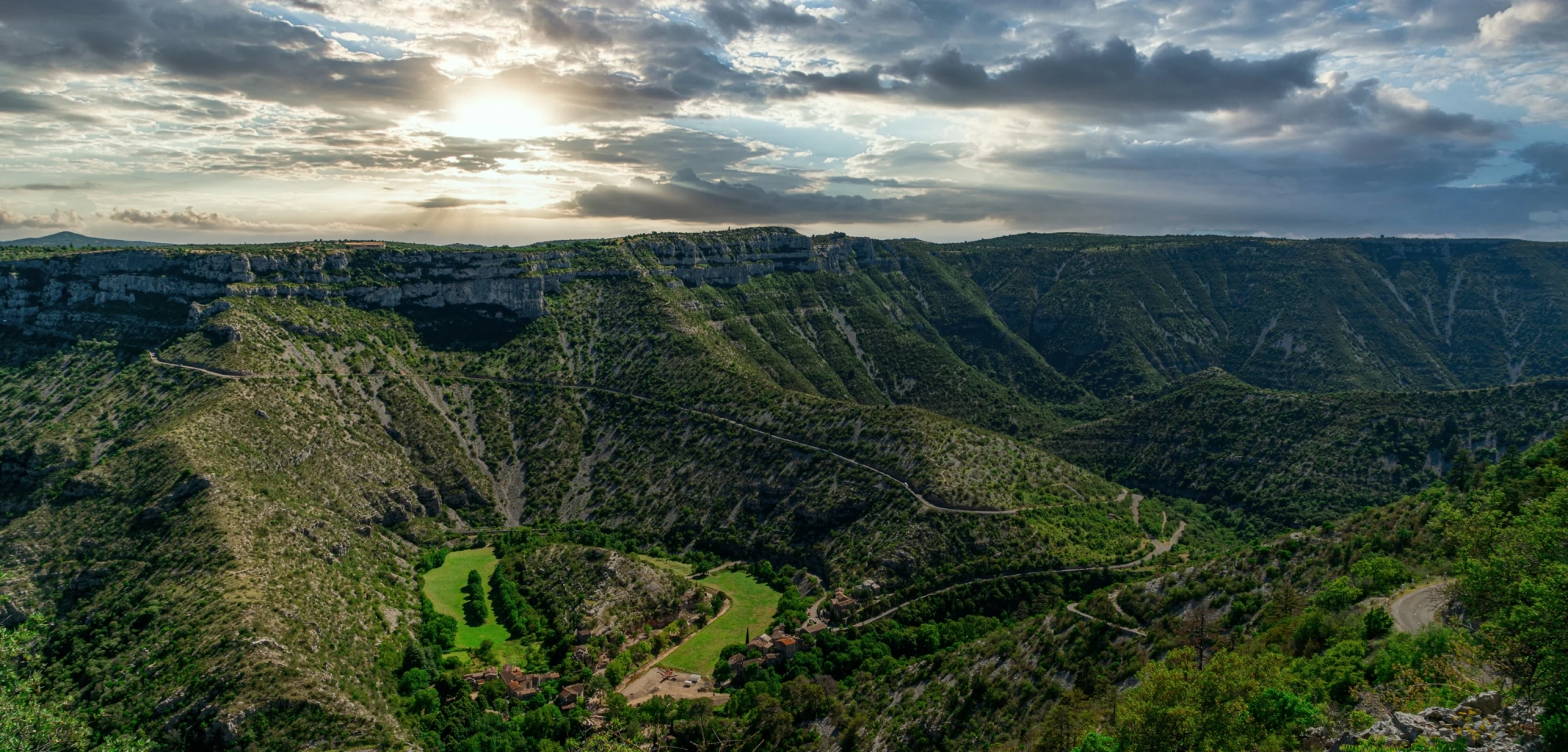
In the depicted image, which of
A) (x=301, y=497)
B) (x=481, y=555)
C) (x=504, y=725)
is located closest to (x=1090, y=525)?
(x=504, y=725)

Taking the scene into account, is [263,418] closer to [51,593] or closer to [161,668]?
[51,593]

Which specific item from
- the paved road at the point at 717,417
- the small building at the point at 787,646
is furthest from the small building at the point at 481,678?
the paved road at the point at 717,417

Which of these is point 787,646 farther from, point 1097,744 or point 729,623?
point 1097,744

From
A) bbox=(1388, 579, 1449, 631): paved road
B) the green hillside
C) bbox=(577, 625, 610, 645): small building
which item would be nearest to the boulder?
bbox=(1388, 579, 1449, 631): paved road

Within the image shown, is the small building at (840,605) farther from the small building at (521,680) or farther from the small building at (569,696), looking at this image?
the small building at (521,680)

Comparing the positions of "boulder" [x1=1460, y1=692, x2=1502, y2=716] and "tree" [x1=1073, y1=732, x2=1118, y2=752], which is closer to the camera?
"boulder" [x1=1460, y1=692, x2=1502, y2=716]

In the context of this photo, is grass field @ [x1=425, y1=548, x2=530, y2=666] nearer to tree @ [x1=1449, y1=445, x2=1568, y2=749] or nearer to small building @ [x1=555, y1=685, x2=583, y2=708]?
small building @ [x1=555, y1=685, x2=583, y2=708]
